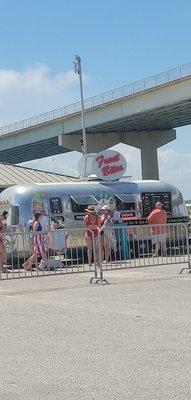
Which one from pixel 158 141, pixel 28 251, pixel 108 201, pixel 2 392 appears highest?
pixel 158 141

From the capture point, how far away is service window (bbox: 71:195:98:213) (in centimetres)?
1931

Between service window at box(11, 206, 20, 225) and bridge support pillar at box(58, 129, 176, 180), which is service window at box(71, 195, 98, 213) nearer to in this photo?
service window at box(11, 206, 20, 225)

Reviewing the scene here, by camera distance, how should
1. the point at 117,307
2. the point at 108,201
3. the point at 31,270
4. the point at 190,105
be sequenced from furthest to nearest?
1. the point at 190,105
2. the point at 108,201
3. the point at 31,270
4. the point at 117,307

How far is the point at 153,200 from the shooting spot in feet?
68.7

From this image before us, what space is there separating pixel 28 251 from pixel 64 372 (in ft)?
32.7

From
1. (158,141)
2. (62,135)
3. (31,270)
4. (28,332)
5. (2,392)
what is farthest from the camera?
(158,141)

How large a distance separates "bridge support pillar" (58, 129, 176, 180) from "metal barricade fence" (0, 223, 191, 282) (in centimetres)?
4068

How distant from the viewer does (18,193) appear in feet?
62.0

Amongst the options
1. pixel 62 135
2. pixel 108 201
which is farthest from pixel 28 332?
pixel 62 135

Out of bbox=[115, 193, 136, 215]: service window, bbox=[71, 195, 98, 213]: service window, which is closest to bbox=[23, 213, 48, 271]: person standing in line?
bbox=[71, 195, 98, 213]: service window

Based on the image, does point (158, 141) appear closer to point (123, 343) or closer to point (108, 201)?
point (108, 201)

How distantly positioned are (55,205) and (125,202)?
8.50ft

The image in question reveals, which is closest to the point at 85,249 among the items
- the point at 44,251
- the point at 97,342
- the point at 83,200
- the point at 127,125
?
the point at 44,251

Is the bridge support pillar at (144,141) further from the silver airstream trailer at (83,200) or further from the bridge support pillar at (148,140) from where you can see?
the silver airstream trailer at (83,200)
